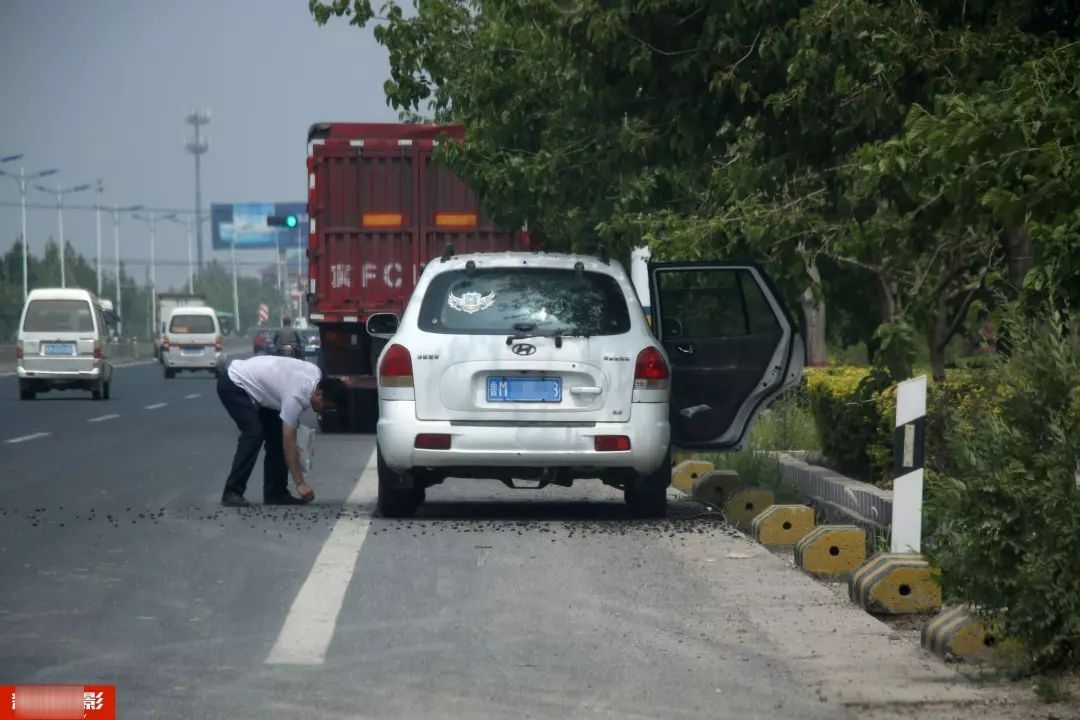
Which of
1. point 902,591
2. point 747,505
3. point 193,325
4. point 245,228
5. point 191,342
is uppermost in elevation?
point 245,228

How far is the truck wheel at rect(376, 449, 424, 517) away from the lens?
1274 centimetres

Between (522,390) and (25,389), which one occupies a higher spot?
(522,390)

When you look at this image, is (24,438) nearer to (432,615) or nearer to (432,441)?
(432,441)

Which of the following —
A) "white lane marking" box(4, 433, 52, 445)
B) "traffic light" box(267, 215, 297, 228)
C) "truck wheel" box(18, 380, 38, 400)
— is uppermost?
"traffic light" box(267, 215, 297, 228)

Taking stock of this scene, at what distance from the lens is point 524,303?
41.7ft

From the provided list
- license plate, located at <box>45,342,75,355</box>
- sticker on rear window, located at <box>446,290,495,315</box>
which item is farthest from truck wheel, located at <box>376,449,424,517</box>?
license plate, located at <box>45,342,75,355</box>

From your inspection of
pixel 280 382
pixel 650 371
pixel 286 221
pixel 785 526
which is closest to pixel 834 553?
pixel 785 526

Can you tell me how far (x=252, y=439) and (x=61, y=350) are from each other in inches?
972

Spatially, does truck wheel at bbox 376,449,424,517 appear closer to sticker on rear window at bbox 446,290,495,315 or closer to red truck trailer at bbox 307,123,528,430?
sticker on rear window at bbox 446,290,495,315

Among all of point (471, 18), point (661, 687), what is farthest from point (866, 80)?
point (471, 18)

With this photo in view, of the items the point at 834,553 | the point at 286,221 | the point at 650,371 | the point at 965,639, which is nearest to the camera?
the point at 965,639

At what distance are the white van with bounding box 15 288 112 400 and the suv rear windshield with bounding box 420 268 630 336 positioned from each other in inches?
1020

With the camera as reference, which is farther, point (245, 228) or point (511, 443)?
point (245, 228)

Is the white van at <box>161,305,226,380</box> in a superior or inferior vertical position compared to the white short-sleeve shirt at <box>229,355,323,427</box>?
inferior
